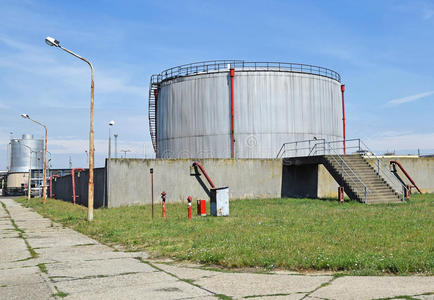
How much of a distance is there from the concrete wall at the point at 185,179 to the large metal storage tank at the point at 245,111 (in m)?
4.03

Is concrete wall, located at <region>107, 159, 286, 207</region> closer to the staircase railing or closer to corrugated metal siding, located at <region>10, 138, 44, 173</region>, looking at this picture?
the staircase railing

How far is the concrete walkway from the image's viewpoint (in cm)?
652

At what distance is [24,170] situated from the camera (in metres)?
95.1

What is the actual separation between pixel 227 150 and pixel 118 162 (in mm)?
10330

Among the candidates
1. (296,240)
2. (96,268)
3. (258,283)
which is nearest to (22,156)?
(96,268)

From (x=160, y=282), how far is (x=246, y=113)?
27262 millimetres

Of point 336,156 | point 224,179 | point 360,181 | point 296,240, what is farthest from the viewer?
point 224,179

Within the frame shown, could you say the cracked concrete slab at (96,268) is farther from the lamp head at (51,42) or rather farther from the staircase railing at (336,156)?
the staircase railing at (336,156)

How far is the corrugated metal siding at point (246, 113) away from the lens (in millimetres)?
34125

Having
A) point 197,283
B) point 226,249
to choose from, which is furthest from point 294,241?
point 197,283

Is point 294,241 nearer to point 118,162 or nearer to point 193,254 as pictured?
point 193,254

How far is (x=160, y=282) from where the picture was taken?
7.54 metres

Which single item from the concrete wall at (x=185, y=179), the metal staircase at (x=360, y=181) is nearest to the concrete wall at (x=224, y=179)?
the concrete wall at (x=185, y=179)

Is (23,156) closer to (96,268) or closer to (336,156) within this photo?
(336,156)
